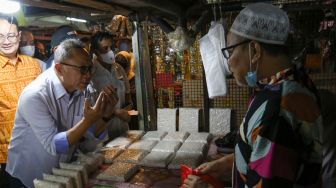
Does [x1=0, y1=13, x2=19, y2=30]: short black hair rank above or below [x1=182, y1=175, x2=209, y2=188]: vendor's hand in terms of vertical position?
above

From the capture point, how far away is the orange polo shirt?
363 centimetres

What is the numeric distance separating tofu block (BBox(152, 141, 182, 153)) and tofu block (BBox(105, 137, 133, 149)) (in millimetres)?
395

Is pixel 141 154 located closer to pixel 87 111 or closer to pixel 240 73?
pixel 87 111

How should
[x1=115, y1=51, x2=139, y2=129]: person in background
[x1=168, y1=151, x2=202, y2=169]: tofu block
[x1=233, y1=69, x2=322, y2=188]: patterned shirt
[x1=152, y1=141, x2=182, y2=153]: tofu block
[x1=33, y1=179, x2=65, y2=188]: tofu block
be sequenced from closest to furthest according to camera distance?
[x1=233, y1=69, x2=322, y2=188]: patterned shirt
[x1=33, y1=179, x2=65, y2=188]: tofu block
[x1=168, y1=151, x2=202, y2=169]: tofu block
[x1=152, y1=141, x2=182, y2=153]: tofu block
[x1=115, y1=51, x2=139, y2=129]: person in background

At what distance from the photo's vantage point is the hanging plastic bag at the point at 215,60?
3.33 m

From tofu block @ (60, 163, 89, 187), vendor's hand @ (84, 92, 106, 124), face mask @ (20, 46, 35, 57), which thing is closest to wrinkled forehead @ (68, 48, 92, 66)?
vendor's hand @ (84, 92, 106, 124)

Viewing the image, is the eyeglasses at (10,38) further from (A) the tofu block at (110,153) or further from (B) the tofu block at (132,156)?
(B) the tofu block at (132,156)

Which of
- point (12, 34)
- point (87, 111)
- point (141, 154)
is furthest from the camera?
point (12, 34)

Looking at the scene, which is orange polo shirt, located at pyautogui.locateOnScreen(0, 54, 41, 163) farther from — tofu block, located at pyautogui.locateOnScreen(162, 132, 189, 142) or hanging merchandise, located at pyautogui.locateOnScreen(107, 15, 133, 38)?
tofu block, located at pyautogui.locateOnScreen(162, 132, 189, 142)

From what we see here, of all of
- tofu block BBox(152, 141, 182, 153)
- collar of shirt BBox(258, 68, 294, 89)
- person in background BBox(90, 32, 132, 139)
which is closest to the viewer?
collar of shirt BBox(258, 68, 294, 89)

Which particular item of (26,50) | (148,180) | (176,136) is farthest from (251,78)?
(26,50)

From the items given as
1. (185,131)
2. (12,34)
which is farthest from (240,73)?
(12,34)

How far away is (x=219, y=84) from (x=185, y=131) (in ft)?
3.12

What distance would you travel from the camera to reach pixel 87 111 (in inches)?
92.7
